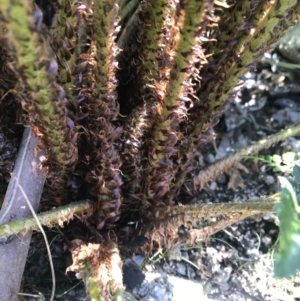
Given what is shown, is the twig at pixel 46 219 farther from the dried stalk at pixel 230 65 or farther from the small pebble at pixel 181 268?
the small pebble at pixel 181 268

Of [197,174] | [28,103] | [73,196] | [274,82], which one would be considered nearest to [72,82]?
[28,103]

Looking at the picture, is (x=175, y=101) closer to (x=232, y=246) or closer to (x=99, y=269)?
(x=99, y=269)

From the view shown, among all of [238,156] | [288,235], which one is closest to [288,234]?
[288,235]

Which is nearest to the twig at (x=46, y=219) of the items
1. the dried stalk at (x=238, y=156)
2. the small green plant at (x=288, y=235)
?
the dried stalk at (x=238, y=156)

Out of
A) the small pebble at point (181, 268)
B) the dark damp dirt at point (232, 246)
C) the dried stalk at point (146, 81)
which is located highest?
the dried stalk at point (146, 81)

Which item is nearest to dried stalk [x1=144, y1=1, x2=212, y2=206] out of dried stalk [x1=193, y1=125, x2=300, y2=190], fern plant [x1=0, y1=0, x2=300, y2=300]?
fern plant [x1=0, y1=0, x2=300, y2=300]
